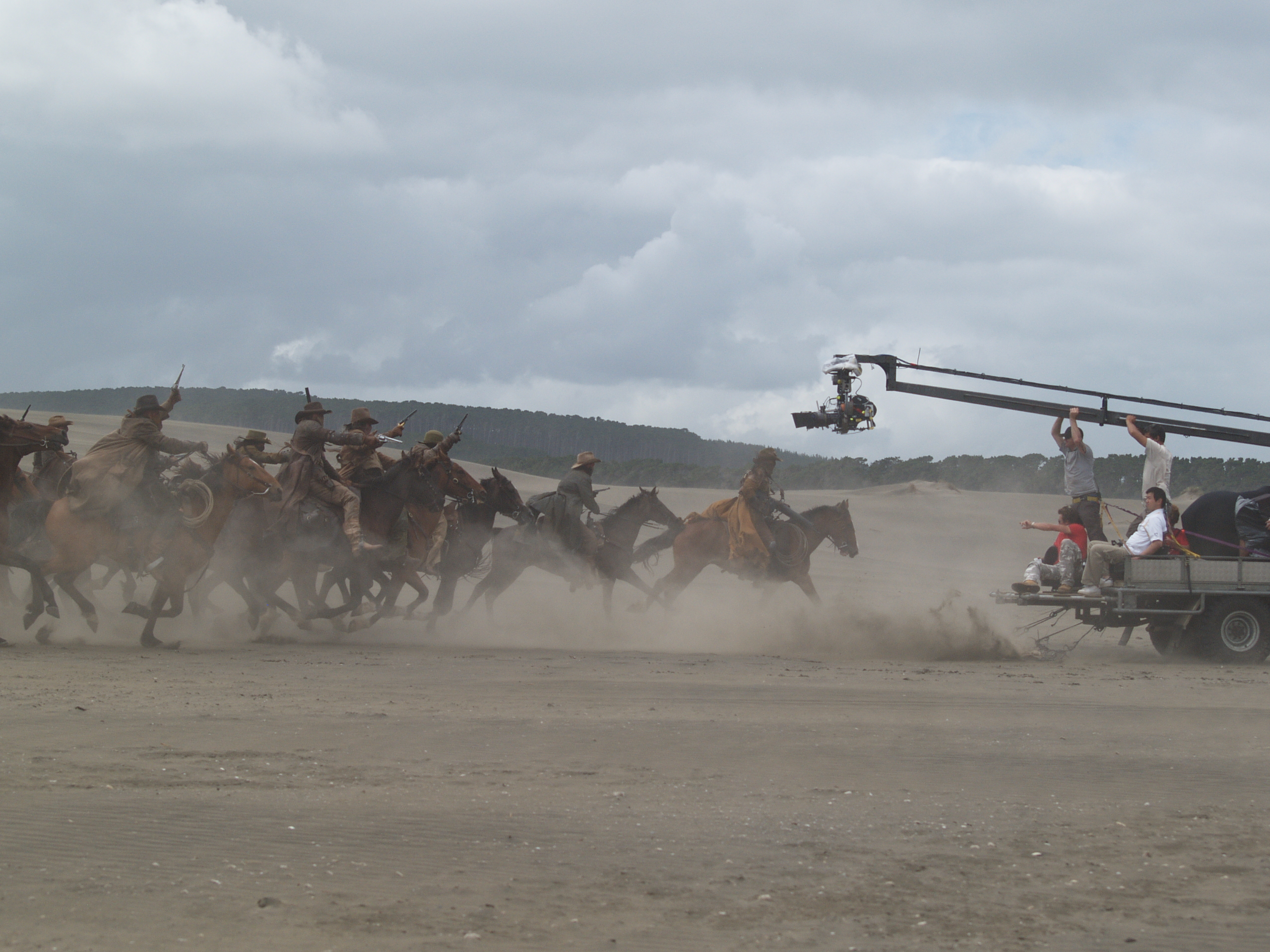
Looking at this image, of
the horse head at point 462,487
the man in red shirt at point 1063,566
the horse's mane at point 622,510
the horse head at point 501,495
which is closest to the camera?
the man in red shirt at point 1063,566

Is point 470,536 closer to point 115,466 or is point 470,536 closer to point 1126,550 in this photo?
point 115,466

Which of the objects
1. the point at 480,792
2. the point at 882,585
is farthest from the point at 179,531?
the point at 882,585

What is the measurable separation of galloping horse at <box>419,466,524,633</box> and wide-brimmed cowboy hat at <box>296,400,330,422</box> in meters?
2.29

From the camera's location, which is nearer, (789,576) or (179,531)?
(179,531)

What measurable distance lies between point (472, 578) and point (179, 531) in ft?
20.5

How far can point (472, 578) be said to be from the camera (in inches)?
688

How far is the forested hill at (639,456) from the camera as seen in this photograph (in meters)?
42.2

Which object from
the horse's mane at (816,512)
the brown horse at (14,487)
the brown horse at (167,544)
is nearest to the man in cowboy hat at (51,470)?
the brown horse at (14,487)

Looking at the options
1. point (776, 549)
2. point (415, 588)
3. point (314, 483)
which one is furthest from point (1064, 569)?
point (314, 483)

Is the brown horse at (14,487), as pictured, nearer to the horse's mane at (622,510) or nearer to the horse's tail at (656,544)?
the horse's mane at (622,510)

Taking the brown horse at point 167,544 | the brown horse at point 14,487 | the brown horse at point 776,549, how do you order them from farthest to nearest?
1. the brown horse at point 776,549
2. the brown horse at point 14,487
3. the brown horse at point 167,544

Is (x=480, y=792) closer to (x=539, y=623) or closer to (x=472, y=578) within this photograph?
(x=539, y=623)

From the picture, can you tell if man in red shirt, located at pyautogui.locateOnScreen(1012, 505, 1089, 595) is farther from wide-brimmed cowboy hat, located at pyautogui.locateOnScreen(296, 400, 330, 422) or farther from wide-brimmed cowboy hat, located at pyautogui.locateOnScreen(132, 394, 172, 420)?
wide-brimmed cowboy hat, located at pyautogui.locateOnScreen(132, 394, 172, 420)

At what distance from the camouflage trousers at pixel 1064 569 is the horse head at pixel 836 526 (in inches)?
144
